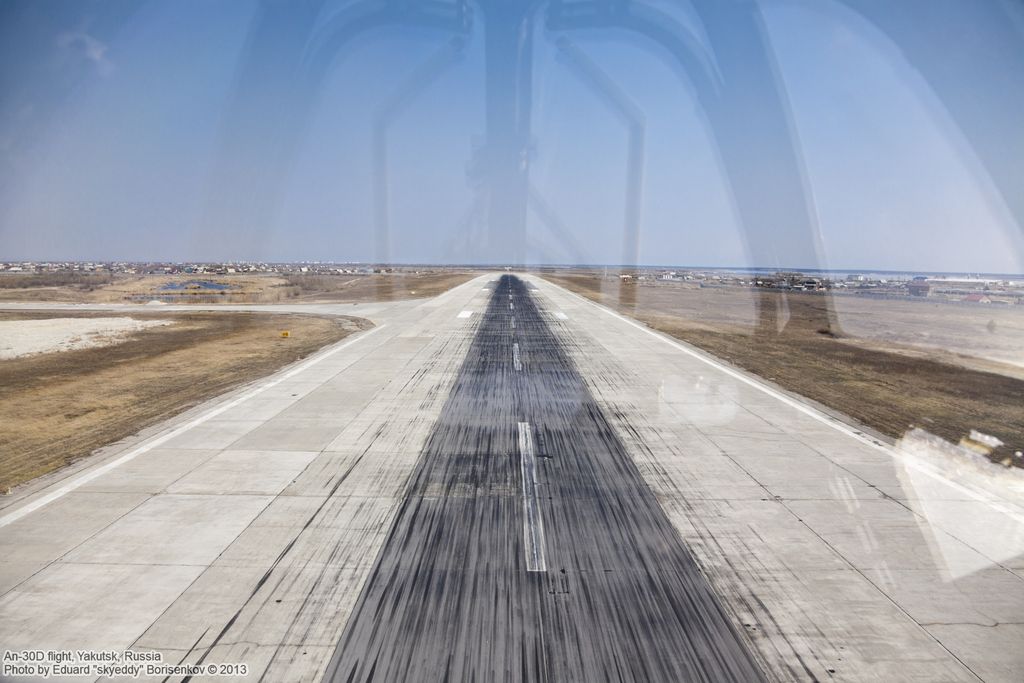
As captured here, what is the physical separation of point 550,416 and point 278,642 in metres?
6.59

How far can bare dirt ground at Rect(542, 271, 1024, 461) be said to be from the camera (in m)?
10.7

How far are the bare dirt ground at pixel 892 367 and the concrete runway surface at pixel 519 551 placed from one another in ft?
8.20

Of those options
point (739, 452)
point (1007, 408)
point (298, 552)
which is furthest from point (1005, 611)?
point (1007, 408)

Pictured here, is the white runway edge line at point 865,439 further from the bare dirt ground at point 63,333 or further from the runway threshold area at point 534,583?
the bare dirt ground at point 63,333

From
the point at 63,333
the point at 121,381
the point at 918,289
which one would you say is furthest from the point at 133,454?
the point at 918,289

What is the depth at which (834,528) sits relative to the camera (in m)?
5.96

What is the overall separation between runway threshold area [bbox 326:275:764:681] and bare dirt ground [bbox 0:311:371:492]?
5855mm

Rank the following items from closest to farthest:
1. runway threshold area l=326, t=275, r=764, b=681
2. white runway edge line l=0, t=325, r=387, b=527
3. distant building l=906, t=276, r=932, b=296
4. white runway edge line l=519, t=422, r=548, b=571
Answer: runway threshold area l=326, t=275, r=764, b=681, white runway edge line l=519, t=422, r=548, b=571, white runway edge line l=0, t=325, r=387, b=527, distant building l=906, t=276, r=932, b=296

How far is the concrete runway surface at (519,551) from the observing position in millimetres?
4012

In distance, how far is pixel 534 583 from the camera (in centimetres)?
480

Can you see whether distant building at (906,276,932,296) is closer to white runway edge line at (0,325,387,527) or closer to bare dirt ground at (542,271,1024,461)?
bare dirt ground at (542,271,1024,461)

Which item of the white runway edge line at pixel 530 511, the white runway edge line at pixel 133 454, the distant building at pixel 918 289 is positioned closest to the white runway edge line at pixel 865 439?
the white runway edge line at pixel 530 511

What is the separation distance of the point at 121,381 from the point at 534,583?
1307 centimetres

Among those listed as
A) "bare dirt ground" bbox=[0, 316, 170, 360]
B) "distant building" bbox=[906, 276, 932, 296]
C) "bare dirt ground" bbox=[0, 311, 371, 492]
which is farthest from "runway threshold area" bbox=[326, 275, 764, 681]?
"distant building" bbox=[906, 276, 932, 296]
